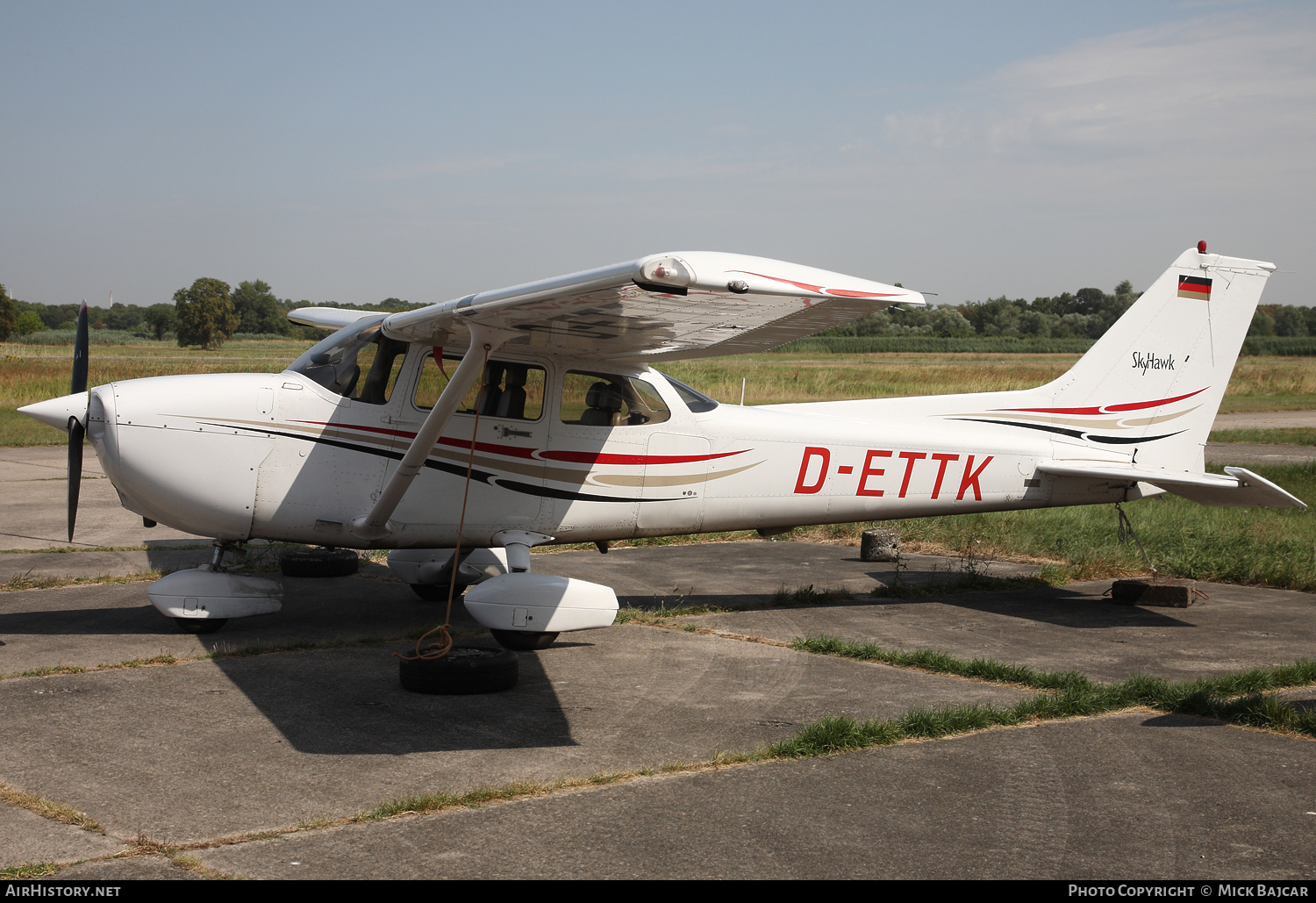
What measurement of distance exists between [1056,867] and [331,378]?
227 inches

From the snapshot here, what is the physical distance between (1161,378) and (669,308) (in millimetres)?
6182

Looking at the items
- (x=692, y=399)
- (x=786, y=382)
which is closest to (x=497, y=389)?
(x=692, y=399)

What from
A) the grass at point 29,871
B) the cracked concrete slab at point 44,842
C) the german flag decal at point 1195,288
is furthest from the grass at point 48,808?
the german flag decal at point 1195,288

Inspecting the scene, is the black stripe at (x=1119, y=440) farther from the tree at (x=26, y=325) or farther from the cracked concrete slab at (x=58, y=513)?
the tree at (x=26, y=325)

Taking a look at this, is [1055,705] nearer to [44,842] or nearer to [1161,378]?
[1161,378]

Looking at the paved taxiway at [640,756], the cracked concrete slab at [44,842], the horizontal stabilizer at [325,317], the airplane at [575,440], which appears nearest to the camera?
the cracked concrete slab at [44,842]

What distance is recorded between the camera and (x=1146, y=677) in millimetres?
6324

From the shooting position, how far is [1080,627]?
823 cm

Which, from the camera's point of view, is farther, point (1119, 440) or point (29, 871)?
point (1119, 440)

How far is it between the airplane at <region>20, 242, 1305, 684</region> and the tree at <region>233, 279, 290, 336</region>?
107861 mm

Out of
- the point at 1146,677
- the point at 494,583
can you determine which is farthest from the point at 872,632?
the point at 494,583

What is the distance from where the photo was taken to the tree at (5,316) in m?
70.9

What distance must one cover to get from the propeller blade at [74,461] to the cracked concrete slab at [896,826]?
437 centimetres
